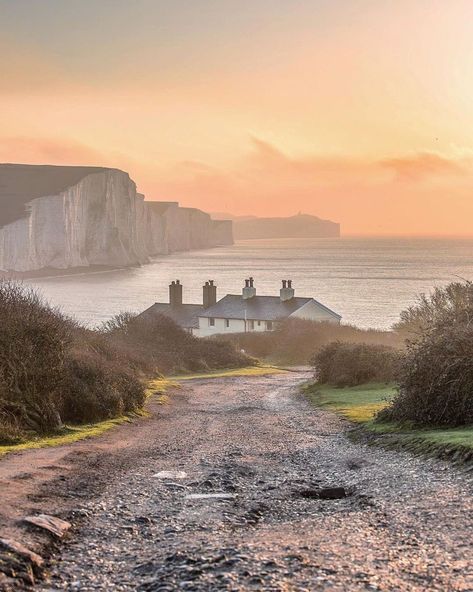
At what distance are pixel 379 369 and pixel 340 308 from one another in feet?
292

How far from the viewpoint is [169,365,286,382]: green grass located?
56144 mm

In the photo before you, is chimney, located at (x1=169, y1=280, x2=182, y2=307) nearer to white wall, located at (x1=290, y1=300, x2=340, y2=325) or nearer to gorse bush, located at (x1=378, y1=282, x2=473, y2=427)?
white wall, located at (x1=290, y1=300, x2=340, y2=325)

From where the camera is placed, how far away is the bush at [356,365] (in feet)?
138

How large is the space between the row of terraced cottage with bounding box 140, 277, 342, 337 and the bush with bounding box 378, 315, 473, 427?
5647 cm

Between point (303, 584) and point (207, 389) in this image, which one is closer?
point (303, 584)

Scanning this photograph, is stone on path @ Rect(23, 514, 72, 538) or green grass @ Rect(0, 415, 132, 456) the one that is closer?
stone on path @ Rect(23, 514, 72, 538)

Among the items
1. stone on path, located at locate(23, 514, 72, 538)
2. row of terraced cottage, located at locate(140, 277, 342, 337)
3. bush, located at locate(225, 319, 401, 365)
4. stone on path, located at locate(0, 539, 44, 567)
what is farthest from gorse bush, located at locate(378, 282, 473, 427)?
row of terraced cottage, located at locate(140, 277, 342, 337)

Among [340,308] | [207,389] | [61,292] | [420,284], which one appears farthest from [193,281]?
[207,389]

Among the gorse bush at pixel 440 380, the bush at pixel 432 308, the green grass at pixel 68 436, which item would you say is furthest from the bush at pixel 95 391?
the bush at pixel 432 308

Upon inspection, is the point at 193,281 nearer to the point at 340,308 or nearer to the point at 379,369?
the point at 340,308

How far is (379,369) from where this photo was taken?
138 ft

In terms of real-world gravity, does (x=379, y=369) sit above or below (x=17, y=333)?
below

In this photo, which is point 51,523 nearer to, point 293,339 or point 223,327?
point 293,339

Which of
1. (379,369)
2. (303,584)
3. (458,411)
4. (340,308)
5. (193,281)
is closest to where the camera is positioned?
(303,584)
